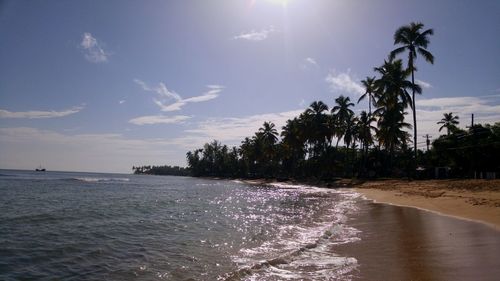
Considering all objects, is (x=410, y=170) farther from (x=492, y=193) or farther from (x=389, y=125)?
(x=492, y=193)

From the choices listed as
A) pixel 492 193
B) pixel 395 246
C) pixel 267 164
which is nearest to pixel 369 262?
pixel 395 246

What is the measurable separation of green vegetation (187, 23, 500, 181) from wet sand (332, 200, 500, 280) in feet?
102

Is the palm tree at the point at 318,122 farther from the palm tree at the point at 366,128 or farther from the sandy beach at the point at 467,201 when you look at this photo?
the sandy beach at the point at 467,201

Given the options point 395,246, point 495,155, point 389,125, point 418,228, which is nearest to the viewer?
point 395,246

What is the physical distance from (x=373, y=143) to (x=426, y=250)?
59.1 m

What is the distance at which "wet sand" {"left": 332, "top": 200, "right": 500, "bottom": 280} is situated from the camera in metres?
7.94

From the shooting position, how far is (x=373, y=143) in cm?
6688

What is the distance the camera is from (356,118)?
6856 cm

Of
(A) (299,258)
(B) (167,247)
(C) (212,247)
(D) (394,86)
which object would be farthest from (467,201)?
(D) (394,86)

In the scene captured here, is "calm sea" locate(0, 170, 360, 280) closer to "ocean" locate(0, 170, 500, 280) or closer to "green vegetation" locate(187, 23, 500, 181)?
"ocean" locate(0, 170, 500, 280)

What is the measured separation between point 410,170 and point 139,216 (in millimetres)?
37529

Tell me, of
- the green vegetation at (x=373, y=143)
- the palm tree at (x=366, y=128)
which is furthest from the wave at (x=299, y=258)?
the palm tree at (x=366, y=128)

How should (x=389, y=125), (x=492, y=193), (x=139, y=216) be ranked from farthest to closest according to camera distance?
(x=389, y=125), (x=492, y=193), (x=139, y=216)

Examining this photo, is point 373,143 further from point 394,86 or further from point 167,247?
point 167,247
